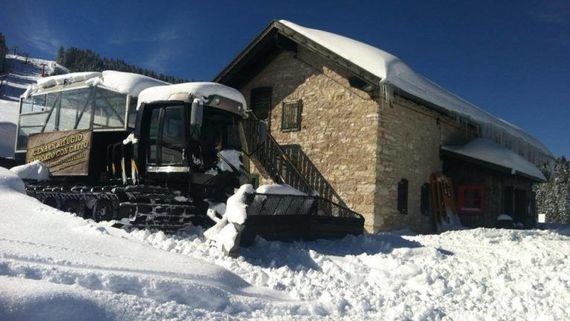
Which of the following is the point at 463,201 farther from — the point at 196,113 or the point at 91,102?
the point at 91,102

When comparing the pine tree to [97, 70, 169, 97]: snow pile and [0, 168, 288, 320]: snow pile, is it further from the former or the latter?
[0, 168, 288, 320]: snow pile

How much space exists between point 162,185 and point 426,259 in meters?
5.03

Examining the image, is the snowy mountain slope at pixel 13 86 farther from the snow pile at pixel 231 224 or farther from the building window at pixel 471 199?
the building window at pixel 471 199

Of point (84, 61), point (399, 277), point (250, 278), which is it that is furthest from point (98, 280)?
point (84, 61)

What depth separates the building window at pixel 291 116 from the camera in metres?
15.5

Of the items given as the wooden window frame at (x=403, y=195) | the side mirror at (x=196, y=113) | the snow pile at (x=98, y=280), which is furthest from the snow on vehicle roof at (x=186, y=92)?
the wooden window frame at (x=403, y=195)

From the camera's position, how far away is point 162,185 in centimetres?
878

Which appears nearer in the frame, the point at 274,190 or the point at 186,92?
the point at 274,190

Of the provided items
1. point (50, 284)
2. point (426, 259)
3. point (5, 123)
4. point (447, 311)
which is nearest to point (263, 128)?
point (426, 259)

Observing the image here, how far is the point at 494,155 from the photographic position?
16.0 metres

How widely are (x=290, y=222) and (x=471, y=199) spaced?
1047cm

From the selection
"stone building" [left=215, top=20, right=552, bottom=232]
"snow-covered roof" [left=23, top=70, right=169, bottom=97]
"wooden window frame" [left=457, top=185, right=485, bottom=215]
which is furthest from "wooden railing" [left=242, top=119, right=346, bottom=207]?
"wooden window frame" [left=457, top=185, right=485, bottom=215]

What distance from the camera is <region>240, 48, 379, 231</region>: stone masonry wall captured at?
44.0 ft

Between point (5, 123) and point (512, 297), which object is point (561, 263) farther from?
point (5, 123)
